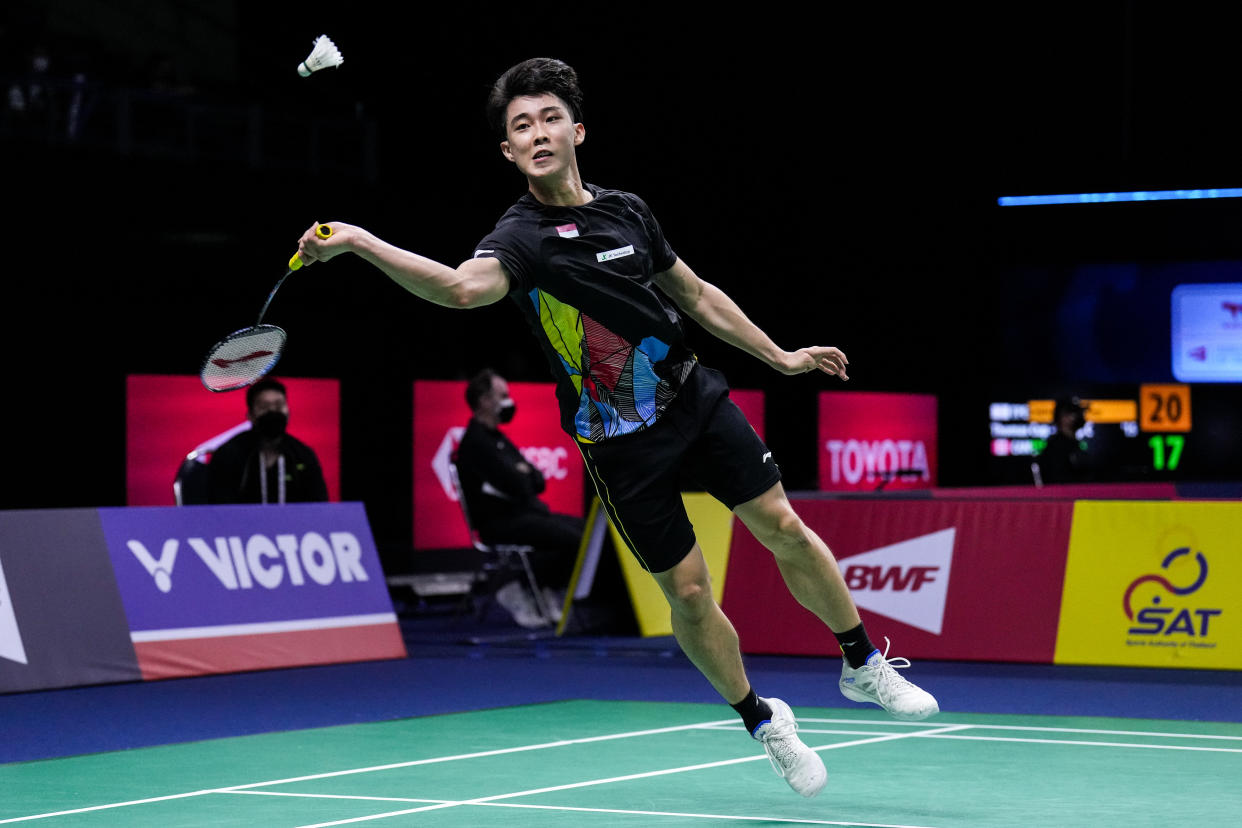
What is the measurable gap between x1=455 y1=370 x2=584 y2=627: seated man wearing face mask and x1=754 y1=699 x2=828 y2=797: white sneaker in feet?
20.4

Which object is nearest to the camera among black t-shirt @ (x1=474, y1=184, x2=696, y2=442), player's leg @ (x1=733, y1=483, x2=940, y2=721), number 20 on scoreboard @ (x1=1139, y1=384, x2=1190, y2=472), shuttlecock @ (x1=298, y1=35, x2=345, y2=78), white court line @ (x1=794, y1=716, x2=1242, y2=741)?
shuttlecock @ (x1=298, y1=35, x2=345, y2=78)

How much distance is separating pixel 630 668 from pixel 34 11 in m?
9.47

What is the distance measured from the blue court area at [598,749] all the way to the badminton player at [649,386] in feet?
1.57

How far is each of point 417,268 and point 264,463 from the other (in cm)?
635

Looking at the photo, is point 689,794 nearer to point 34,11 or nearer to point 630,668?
point 630,668

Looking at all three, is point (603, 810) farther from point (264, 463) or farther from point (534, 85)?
point (264, 463)

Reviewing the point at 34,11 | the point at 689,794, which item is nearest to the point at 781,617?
the point at 689,794

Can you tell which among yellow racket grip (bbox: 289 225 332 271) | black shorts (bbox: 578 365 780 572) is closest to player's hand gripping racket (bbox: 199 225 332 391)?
yellow racket grip (bbox: 289 225 332 271)

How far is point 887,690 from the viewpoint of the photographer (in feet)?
18.3

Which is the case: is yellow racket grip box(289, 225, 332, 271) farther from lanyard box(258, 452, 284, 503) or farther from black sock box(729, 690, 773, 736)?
lanyard box(258, 452, 284, 503)

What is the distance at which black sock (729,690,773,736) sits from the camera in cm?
557

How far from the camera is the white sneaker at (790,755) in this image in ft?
17.6

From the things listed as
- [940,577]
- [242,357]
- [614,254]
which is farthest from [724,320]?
[940,577]

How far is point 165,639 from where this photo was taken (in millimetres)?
9680
